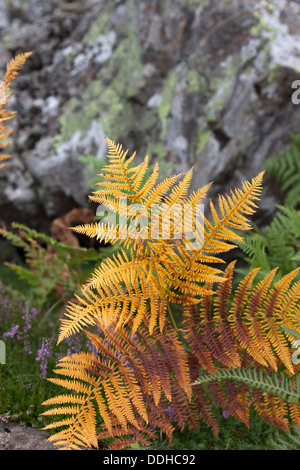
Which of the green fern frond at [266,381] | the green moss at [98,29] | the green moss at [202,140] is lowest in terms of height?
the green fern frond at [266,381]

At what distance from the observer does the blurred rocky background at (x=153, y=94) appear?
4090 millimetres

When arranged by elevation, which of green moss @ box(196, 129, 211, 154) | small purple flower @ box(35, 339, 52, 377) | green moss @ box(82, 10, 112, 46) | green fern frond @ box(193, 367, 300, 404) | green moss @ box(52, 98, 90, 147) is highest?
green moss @ box(82, 10, 112, 46)

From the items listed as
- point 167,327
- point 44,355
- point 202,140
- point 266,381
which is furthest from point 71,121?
point 266,381

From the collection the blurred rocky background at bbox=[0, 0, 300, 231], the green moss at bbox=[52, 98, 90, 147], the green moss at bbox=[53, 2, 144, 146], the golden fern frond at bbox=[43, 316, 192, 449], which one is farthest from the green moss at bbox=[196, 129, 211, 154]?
the golden fern frond at bbox=[43, 316, 192, 449]

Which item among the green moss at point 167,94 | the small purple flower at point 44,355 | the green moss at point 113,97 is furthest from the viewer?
the green moss at point 113,97

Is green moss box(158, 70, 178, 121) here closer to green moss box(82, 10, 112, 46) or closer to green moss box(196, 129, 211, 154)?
green moss box(196, 129, 211, 154)

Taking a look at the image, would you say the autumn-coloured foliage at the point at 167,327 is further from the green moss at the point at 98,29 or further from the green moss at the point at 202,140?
the green moss at the point at 98,29

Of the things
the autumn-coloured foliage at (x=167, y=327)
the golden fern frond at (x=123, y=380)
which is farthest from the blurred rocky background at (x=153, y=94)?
the golden fern frond at (x=123, y=380)

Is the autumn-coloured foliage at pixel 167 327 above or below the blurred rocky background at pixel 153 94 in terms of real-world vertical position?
below

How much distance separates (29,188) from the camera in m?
4.77

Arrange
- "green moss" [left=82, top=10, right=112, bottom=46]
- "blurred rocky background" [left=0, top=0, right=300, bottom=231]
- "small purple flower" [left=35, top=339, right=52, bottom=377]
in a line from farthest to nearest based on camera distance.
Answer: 1. "green moss" [left=82, top=10, right=112, bottom=46]
2. "blurred rocky background" [left=0, top=0, right=300, bottom=231]
3. "small purple flower" [left=35, top=339, right=52, bottom=377]

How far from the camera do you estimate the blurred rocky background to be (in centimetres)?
409

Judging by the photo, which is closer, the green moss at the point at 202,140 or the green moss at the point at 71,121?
→ the green moss at the point at 202,140
